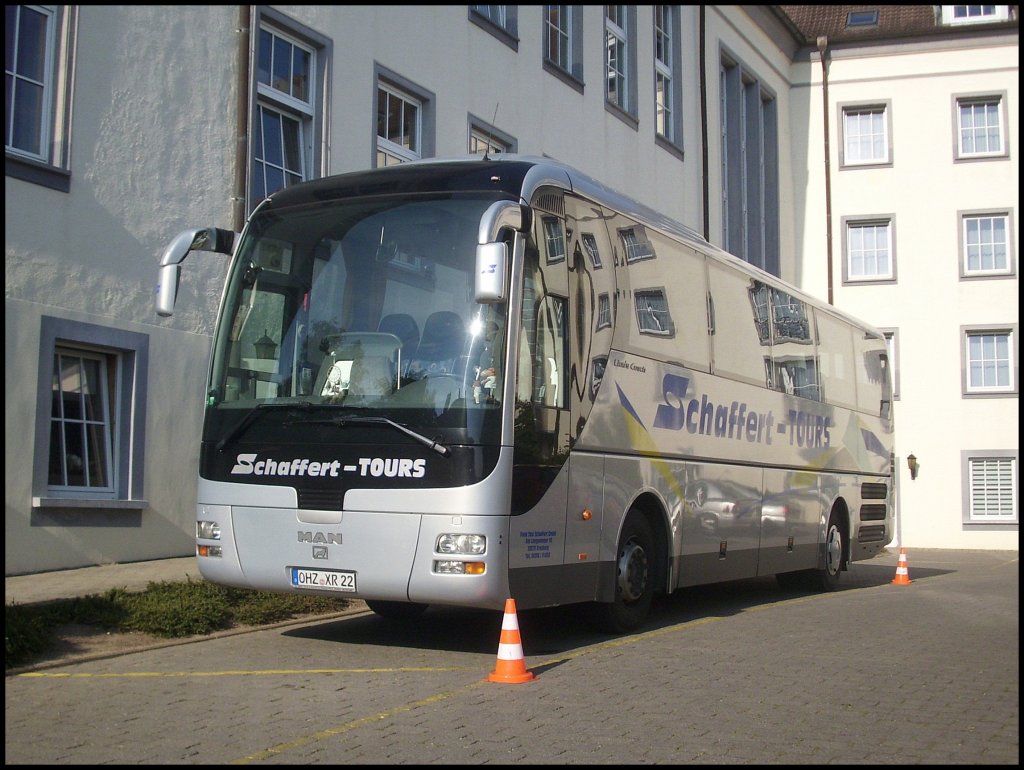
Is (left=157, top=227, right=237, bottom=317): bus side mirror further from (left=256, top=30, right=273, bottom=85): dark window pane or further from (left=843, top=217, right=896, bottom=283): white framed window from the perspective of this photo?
(left=843, top=217, right=896, bottom=283): white framed window

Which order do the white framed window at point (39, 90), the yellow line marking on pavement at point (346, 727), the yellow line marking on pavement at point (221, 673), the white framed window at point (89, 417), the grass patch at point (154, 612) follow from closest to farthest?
the yellow line marking on pavement at point (346, 727), the yellow line marking on pavement at point (221, 673), the grass patch at point (154, 612), the white framed window at point (39, 90), the white framed window at point (89, 417)

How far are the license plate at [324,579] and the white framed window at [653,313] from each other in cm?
347

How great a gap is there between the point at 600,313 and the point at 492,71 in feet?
39.4

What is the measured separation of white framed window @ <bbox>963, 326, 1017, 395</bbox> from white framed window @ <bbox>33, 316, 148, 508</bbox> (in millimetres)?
27578

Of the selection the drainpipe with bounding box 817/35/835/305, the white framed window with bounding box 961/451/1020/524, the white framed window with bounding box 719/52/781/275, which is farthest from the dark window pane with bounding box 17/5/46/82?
the white framed window with bounding box 961/451/1020/524

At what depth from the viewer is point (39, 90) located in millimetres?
12594

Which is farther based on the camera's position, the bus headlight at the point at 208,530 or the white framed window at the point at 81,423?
the white framed window at the point at 81,423

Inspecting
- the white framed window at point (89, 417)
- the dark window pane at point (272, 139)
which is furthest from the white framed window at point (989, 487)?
the white framed window at point (89, 417)

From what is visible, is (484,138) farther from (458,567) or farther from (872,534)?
(458,567)

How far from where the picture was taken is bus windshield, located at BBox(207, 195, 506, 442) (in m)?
8.56

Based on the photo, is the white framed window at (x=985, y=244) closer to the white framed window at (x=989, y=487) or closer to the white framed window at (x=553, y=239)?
the white framed window at (x=989, y=487)

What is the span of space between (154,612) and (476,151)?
479 inches

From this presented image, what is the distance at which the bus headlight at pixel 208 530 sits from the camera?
9.22 metres

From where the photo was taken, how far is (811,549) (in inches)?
593
